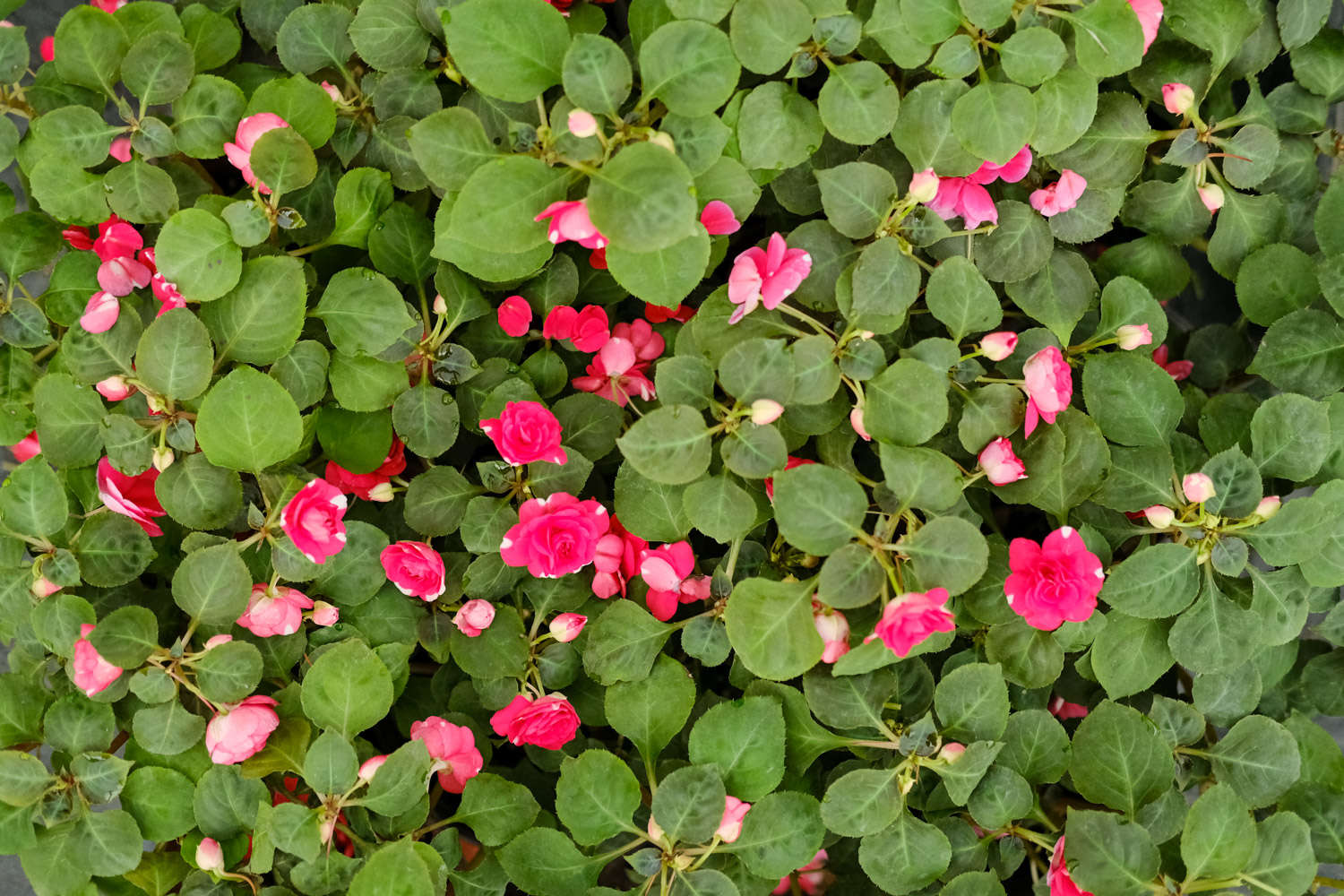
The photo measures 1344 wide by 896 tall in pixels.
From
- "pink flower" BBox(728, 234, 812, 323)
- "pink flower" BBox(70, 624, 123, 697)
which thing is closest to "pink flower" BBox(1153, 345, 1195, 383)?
"pink flower" BBox(728, 234, 812, 323)

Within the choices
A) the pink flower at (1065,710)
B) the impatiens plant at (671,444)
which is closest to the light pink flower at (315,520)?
the impatiens plant at (671,444)

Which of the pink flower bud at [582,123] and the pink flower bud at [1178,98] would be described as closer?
the pink flower bud at [582,123]

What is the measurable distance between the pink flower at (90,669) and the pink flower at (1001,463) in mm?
805

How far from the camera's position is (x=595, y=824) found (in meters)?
0.90

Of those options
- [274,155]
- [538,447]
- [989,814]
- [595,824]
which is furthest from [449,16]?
[989,814]

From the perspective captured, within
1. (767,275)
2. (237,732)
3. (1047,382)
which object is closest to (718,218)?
(767,275)

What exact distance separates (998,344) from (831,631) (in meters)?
0.29

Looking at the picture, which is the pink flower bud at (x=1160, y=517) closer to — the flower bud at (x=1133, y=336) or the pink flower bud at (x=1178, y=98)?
the flower bud at (x=1133, y=336)

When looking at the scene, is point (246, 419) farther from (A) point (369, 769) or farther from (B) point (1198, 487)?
(B) point (1198, 487)

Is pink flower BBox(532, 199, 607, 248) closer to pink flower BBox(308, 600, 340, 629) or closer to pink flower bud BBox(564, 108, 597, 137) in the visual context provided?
pink flower bud BBox(564, 108, 597, 137)

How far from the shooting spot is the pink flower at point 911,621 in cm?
73

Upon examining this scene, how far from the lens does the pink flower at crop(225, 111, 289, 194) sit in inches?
34.5

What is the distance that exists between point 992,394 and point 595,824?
0.54m

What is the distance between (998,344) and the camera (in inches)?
33.0
